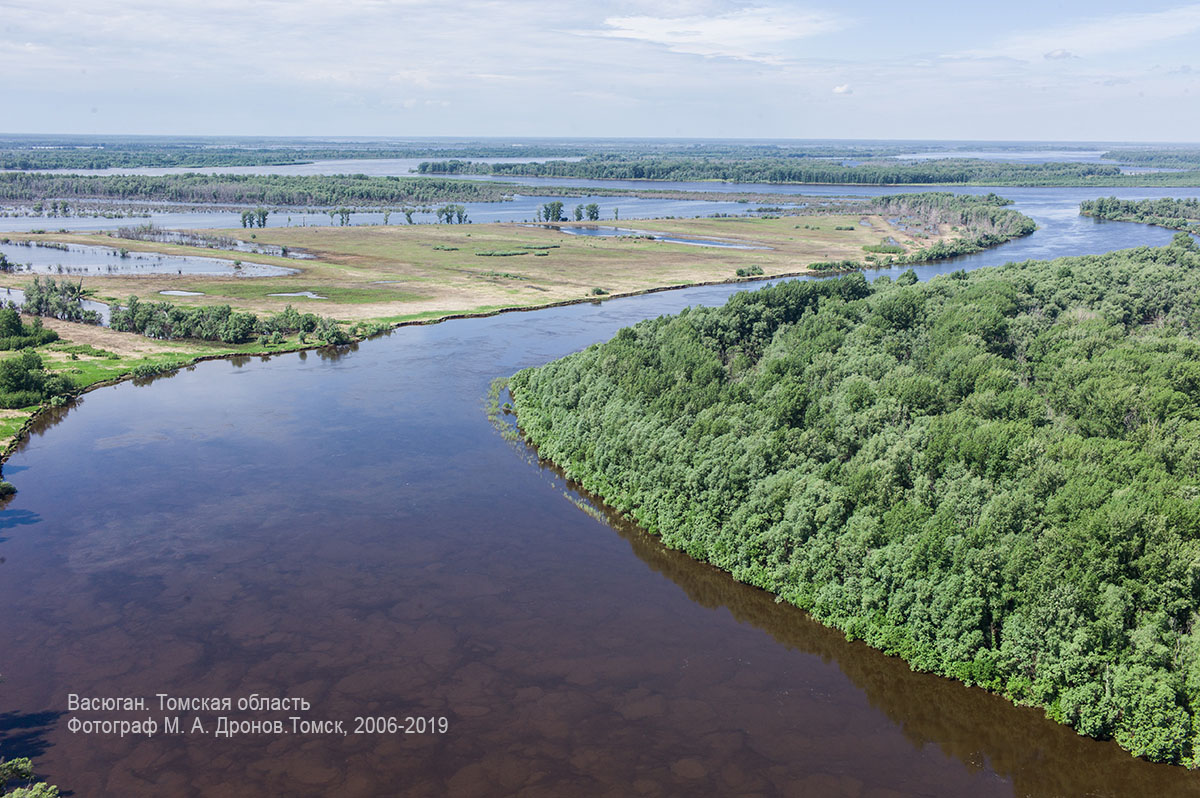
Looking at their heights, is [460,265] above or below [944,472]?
above

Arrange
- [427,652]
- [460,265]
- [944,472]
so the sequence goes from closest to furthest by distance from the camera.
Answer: [427,652] < [944,472] < [460,265]

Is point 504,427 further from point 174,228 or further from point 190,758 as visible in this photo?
point 174,228

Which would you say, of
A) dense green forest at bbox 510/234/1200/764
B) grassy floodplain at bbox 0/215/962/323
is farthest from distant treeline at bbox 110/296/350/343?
dense green forest at bbox 510/234/1200/764

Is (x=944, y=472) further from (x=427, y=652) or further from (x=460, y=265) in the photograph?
(x=460, y=265)

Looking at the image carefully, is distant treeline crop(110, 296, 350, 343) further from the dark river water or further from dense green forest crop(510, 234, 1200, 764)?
dense green forest crop(510, 234, 1200, 764)

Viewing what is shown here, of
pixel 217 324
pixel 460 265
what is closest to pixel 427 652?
pixel 217 324

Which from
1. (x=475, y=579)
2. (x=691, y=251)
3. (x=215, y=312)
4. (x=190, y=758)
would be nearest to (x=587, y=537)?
(x=475, y=579)
